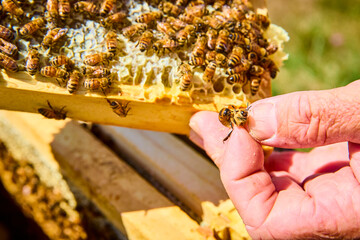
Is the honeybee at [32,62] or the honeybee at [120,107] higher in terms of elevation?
the honeybee at [32,62]

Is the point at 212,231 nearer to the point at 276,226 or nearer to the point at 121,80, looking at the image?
the point at 276,226

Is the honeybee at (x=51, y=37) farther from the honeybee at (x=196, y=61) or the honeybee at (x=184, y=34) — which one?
the honeybee at (x=196, y=61)

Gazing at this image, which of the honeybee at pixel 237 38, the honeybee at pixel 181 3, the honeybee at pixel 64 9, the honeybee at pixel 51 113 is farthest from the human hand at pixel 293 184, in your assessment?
the honeybee at pixel 64 9

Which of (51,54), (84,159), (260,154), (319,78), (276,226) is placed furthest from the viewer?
(319,78)

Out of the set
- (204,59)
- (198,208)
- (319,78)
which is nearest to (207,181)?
(198,208)

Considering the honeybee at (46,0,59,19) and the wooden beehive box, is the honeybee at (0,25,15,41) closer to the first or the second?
the honeybee at (46,0,59,19)

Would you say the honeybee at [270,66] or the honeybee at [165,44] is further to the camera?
the honeybee at [270,66]

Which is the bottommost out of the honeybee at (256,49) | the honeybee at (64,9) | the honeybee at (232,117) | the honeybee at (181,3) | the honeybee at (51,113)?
the honeybee at (51,113)
